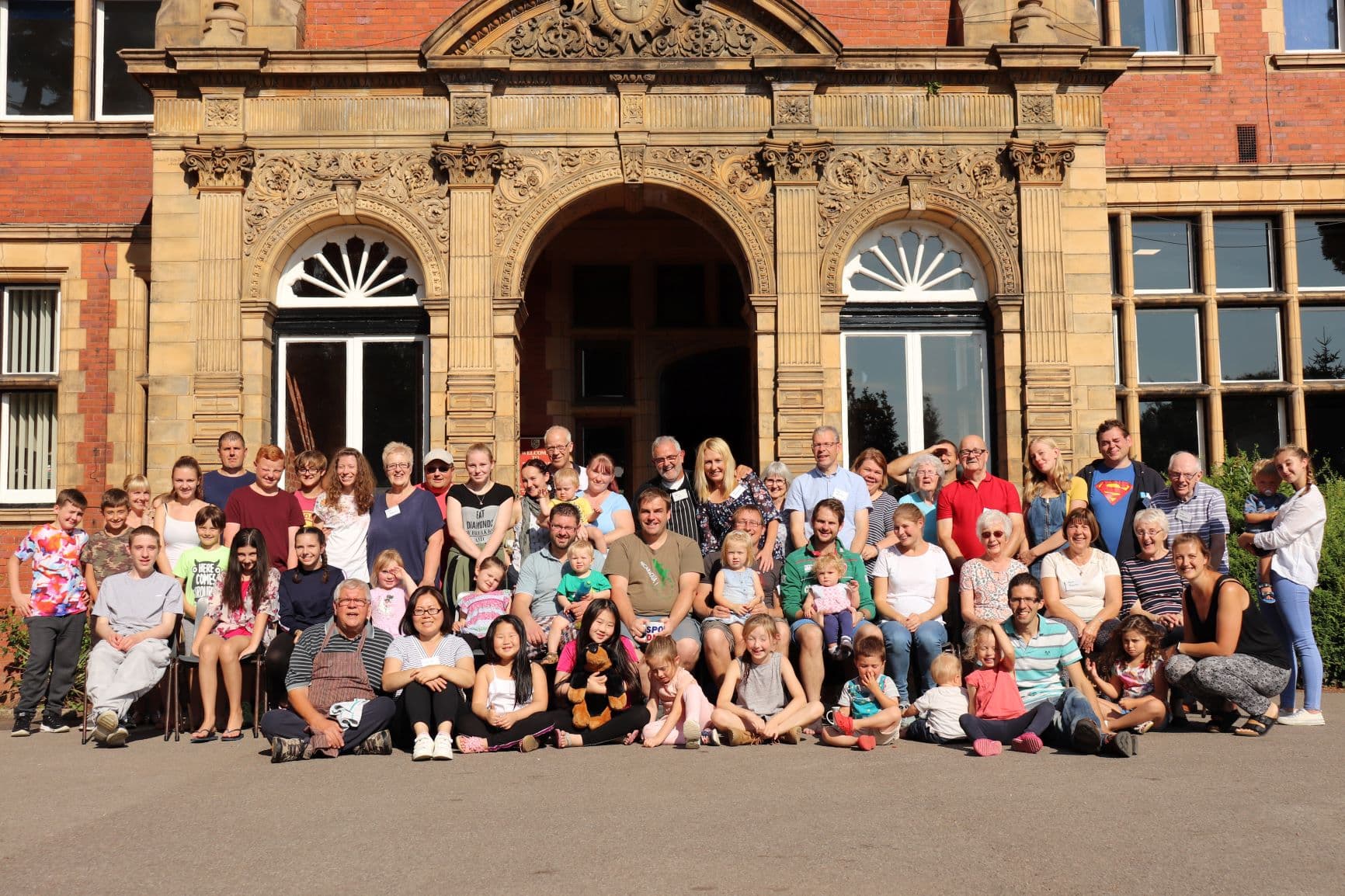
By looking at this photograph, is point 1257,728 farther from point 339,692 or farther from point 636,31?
point 636,31

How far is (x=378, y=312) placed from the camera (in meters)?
14.4

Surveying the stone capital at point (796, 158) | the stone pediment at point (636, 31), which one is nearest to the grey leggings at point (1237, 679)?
the stone capital at point (796, 158)

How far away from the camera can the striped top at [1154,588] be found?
9656 millimetres

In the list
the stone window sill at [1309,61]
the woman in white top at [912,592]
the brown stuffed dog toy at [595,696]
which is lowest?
the brown stuffed dog toy at [595,696]

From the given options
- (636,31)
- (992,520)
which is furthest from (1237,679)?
(636,31)

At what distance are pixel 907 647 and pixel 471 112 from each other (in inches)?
296

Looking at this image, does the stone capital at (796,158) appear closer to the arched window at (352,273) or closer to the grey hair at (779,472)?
the arched window at (352,273)

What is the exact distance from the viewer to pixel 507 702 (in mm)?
8828

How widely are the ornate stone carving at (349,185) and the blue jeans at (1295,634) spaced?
8479mm

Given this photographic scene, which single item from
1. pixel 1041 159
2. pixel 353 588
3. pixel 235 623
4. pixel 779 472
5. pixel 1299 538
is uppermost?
pixel 1041 159

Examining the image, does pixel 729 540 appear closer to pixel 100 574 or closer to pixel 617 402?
pixel 100 574

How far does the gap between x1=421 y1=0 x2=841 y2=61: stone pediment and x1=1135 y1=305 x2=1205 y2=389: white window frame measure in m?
5.42

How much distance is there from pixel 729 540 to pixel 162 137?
7969 millimetres

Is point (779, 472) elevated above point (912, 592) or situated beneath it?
elevated above
